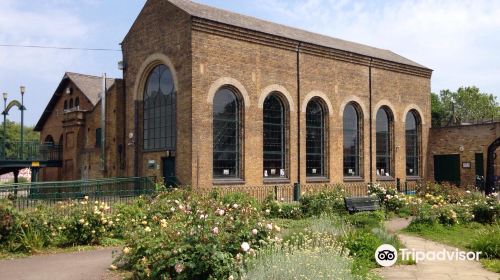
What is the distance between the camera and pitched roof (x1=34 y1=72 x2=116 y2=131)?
30.2 meters

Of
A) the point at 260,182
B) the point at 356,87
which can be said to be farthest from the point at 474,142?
the point at 260,182

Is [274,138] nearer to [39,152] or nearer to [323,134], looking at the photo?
[323,134]

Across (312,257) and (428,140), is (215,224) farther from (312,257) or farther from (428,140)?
(428,140)

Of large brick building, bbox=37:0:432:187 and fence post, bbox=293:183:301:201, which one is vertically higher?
large brick building, bbox=37:0:432:187

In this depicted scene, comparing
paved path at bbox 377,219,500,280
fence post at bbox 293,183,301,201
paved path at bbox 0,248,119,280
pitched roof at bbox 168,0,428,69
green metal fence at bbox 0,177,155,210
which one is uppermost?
pitched roof at bbox 168,0,428,69

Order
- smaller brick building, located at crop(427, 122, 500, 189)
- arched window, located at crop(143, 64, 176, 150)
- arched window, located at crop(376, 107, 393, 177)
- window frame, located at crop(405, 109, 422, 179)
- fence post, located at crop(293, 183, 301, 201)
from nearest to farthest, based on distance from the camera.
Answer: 1. arched window, located at crop(143, 64, 176, 150)
2. fence post, located at crop(293, 183, 301, 201)
3. smaller brick building, located at crop(427, 122, 500, 189)
4. arched window, located at crop(376, 107, 393, 177)
5. window frame, located at crop(405, 109, 422, 179)

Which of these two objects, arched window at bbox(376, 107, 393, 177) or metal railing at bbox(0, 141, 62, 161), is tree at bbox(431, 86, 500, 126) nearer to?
arched window at bbox(376, 107, 393, 177)

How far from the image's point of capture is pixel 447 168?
92.6 ft

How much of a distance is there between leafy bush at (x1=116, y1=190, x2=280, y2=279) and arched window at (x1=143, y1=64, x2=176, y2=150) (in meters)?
12.5

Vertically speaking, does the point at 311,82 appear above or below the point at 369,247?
above

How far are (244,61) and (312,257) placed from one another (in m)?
15.1

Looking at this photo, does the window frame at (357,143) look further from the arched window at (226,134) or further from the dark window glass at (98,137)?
the dark window glass at (98,137)

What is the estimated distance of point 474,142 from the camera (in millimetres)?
27031

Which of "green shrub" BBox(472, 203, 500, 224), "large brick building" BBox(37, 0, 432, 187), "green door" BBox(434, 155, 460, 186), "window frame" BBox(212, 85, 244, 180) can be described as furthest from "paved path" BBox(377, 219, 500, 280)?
"green door" BBox(434, 155, 460, 186)
